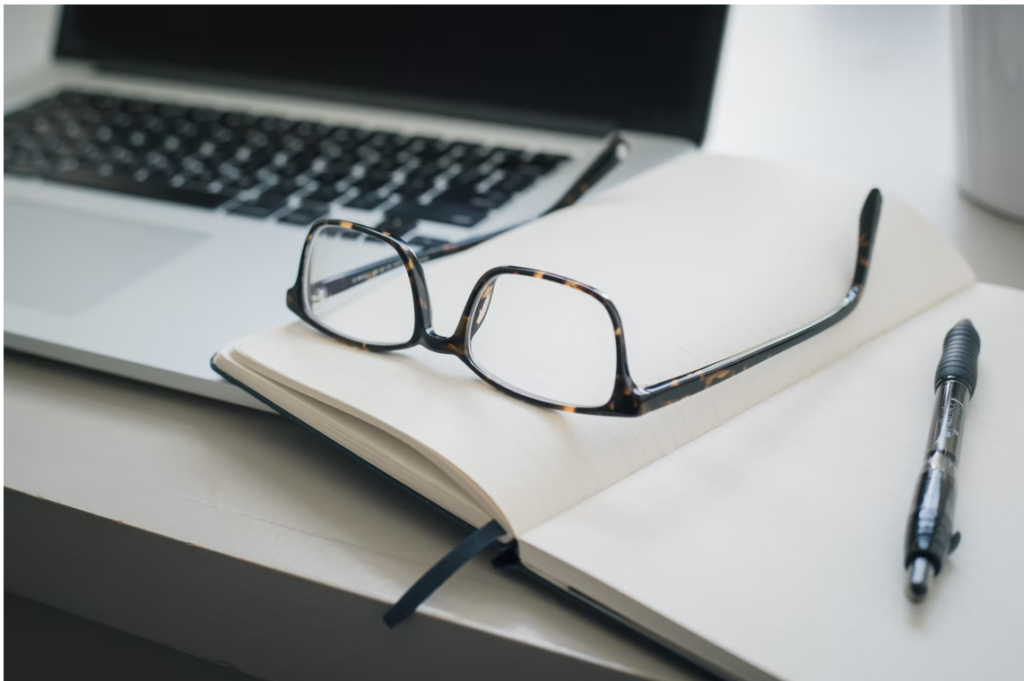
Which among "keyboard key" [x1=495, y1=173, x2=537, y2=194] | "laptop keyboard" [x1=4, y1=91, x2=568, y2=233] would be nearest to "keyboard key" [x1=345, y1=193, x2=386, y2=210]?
"laptop keyboard" [x1=4, y1=91, x2=568, y2=233]

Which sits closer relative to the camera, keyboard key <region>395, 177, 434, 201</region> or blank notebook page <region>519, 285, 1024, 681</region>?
blank notebook page <region>519, 285, 1024, 681</region>

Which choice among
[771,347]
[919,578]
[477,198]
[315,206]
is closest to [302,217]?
[315,206]

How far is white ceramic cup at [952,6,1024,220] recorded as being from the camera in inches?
23.5

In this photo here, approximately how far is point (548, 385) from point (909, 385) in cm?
20

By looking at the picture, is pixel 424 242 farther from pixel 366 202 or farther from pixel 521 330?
pixel 521 330

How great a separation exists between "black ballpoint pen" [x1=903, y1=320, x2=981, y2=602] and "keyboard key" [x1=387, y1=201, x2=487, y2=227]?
348mm

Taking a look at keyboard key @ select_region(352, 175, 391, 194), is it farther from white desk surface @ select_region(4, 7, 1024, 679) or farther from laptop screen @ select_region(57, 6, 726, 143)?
white desk surface @ select_region(4, 7, 1024, 679)

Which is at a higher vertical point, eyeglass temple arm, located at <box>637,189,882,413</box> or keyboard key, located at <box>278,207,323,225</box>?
eyeglass temple arm, located at <box>637,189,882,413</box>

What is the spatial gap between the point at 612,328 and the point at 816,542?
138mm

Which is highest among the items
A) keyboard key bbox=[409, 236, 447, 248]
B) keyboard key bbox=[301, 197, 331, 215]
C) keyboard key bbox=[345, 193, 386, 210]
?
keyboard key bbox=[345, 193, 386, 210]

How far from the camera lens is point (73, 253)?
66 centimetres

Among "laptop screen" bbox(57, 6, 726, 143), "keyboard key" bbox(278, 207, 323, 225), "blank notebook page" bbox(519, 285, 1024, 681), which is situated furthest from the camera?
"laptop screen" bbox(57, 6, 726, 143)

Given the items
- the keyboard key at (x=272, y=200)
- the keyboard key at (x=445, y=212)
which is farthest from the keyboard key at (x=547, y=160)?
the keyboard key at (x=272, y=200)

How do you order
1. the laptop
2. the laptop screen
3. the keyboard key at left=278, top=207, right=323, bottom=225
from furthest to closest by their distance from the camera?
the laptop screen < the keyboard key at left=278, top=207, right=323, bottom=225 < the laptop
